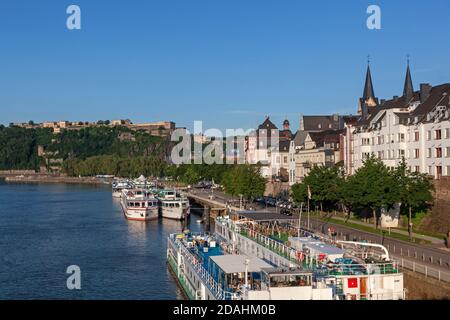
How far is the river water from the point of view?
43.4m

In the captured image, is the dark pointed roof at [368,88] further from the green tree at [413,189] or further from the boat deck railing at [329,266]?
the boat deck railing at [329,266]

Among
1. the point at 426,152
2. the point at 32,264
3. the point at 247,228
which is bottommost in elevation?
the point at 32,264

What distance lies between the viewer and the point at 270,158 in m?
137

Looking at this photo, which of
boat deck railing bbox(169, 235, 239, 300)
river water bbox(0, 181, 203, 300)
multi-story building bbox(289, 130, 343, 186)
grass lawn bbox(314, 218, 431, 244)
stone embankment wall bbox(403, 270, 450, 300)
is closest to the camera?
boat deck railing bbox(169, 235, 239, 300)

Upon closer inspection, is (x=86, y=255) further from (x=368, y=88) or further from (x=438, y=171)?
(x=368, y=88)

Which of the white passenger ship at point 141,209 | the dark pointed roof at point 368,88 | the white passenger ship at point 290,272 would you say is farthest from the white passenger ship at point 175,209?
the white passenger ship at point 290,272

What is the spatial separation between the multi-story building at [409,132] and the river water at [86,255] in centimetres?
2472

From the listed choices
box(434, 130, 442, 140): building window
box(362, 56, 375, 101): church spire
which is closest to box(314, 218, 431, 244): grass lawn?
box(434, 130, 442, 140): building window

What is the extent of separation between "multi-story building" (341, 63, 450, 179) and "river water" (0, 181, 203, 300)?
2472cm

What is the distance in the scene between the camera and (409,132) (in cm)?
6831

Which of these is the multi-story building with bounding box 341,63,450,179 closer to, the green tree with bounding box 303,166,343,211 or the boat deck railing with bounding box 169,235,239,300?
the green tree with bounding box 303,166,343,211
